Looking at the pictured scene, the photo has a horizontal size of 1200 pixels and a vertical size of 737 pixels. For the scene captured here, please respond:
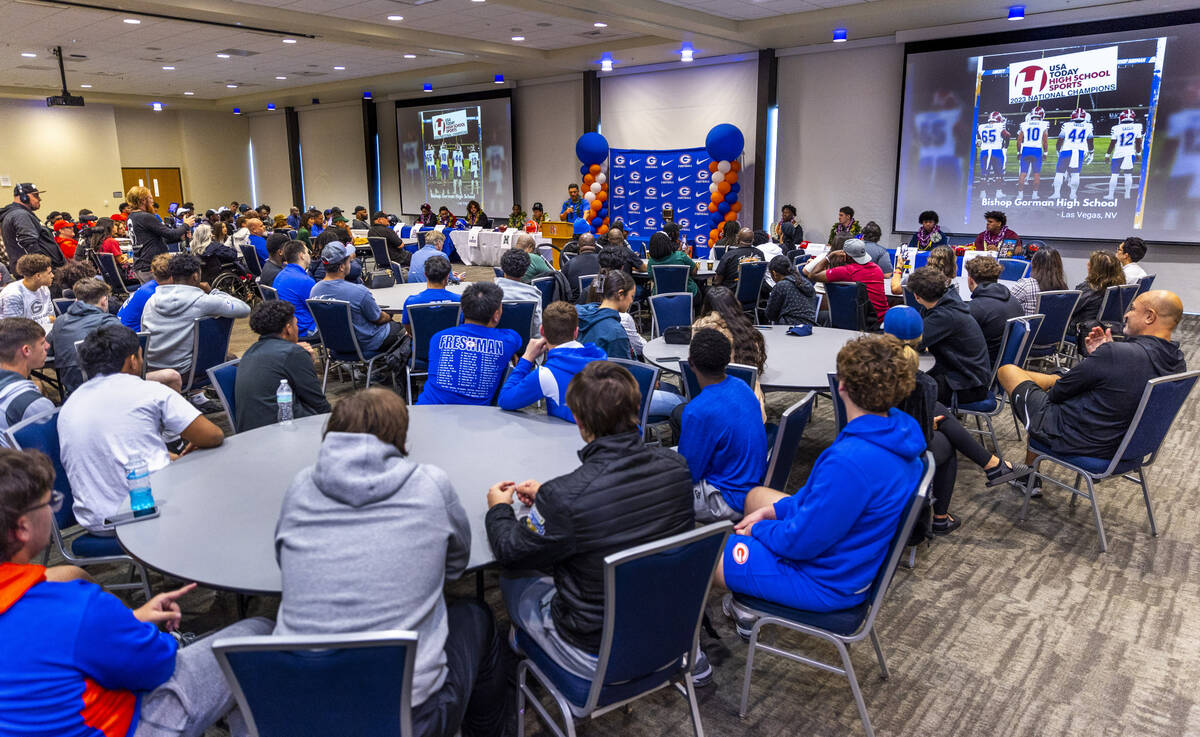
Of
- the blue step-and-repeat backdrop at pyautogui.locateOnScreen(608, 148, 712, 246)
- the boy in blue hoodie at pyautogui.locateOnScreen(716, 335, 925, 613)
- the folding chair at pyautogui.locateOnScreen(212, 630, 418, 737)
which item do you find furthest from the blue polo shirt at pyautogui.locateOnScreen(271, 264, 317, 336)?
the blue step-and-repeat backdrop at pyautogui.locateOnScreen(608, 148, 712, 246)

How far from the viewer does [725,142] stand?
40.5ft

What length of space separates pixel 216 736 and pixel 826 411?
4.72m

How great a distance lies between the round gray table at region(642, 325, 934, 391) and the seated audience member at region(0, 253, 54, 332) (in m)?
4.49

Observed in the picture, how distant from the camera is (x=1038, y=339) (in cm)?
586

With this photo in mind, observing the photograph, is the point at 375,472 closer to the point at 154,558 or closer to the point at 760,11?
the point at 154,558

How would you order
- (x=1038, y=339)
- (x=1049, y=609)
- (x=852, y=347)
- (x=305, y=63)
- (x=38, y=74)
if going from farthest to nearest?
(x=38, y=74)
(x=305, y=63)
(x=1038, y=339)
(x=1049, y=609)
(x=852, y=347)

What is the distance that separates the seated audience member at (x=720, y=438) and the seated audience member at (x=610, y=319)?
1450 millimetres

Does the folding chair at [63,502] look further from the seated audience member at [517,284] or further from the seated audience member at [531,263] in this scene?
the seated audience member at [531,263]

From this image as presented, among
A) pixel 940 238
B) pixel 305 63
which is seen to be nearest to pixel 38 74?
pixel 305 63

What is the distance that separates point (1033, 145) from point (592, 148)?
23.1 ft

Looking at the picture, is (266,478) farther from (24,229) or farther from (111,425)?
(24,229)

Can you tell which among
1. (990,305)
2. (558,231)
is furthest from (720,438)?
(558,231)

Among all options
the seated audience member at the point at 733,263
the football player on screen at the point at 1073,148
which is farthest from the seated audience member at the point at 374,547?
the football player on screen at the point at 1073,148

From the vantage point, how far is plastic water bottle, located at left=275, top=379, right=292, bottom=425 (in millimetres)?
3270
